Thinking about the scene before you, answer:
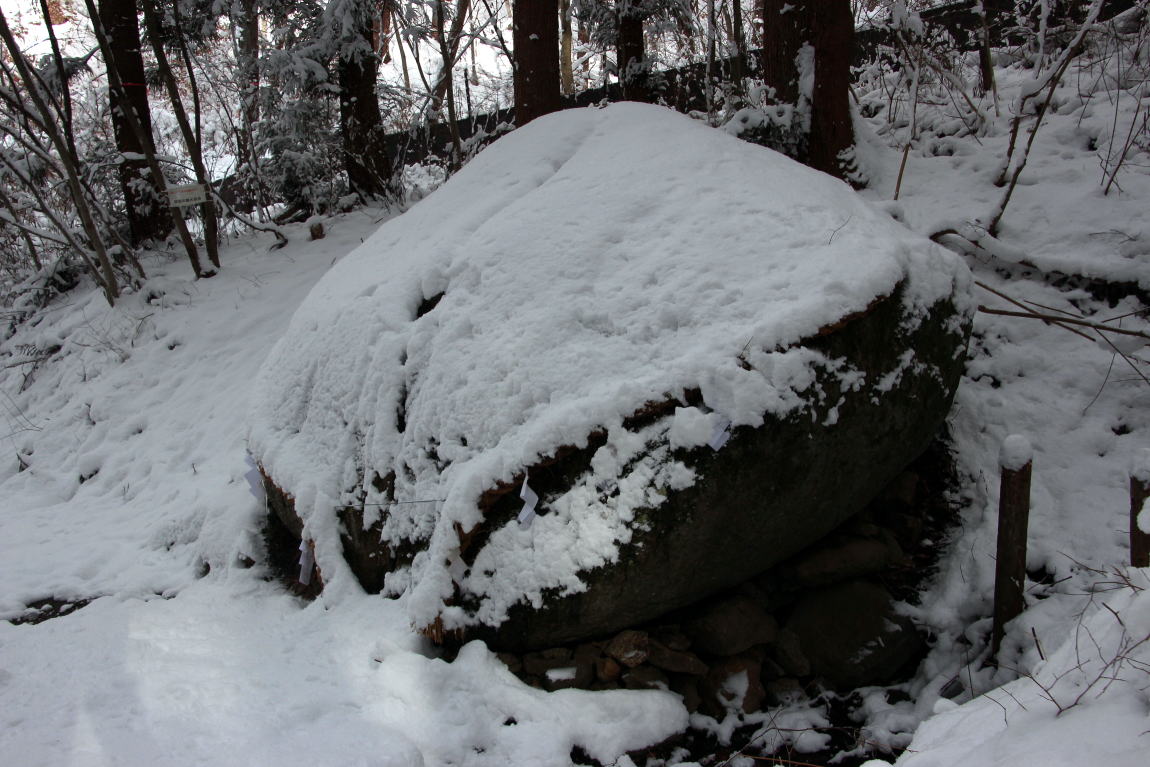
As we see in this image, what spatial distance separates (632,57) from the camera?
25.0 feet

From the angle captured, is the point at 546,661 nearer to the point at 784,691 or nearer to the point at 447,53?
the point at 784,691

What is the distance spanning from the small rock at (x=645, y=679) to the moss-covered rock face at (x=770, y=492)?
178 mm

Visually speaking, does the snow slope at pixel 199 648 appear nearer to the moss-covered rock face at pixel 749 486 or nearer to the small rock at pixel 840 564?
the moss-covered rock face at pixel 749 486

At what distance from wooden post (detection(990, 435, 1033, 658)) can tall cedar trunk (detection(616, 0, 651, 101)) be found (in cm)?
618

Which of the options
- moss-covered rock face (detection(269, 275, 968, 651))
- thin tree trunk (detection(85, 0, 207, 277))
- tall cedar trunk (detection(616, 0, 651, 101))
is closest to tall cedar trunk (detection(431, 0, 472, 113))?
tall cedar trunk (detection(616, 0, 651, 101))

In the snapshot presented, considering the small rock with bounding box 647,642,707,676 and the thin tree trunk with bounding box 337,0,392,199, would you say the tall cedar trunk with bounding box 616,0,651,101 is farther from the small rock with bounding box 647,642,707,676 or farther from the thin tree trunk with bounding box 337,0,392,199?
the small rock with bounding box 647,642,707,676

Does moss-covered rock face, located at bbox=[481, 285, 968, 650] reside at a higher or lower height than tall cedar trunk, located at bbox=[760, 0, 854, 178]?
lower

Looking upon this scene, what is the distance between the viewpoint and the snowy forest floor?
213 cm

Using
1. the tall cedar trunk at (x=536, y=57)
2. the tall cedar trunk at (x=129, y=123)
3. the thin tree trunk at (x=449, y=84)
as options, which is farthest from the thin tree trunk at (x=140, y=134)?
the tall cedar trunk at (x=536, y=57)

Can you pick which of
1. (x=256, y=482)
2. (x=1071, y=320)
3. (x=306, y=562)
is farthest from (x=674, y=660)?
(x=1071, y=320)

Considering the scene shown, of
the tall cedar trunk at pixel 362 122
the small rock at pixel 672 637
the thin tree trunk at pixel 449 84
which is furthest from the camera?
the tall cedar trunk at pixel 362 122

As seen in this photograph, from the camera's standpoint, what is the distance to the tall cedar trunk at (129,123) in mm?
7555

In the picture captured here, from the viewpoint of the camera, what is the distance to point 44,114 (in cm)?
667

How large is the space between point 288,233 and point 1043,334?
24.6 feet
